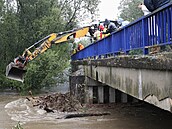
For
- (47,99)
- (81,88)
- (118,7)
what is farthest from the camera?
(118,7)

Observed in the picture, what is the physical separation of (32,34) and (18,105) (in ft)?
37.3

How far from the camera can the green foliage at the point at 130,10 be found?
40.0 meters

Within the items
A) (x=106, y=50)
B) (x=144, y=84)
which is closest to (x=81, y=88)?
(x=106, y=50)

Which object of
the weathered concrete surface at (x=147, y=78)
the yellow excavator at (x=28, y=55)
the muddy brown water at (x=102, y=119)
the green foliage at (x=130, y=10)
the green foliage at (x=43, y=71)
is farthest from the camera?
the green foliage at (x=130, y=10)

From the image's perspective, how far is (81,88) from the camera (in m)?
15.0

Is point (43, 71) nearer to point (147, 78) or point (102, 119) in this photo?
point (102, 119)

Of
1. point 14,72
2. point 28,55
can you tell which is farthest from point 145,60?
point 28,55

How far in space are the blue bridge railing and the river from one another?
2.57 meters

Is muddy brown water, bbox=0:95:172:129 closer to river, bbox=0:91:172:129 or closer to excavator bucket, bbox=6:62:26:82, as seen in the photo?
river, bbox=0:91:172:129

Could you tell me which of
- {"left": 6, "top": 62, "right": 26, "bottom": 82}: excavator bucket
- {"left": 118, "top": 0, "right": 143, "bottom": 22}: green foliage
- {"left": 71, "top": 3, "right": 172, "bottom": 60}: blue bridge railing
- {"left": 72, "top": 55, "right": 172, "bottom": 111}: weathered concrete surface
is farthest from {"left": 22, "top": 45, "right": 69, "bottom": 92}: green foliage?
{"left": 118, "top": 0, "right": 143, "bottom": 22}: green foliage

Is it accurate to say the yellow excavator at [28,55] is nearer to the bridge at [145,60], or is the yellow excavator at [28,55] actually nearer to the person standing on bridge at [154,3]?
the bridge at [145,60]

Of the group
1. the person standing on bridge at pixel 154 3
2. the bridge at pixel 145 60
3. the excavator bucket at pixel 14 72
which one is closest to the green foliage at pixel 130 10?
the excavator bucket at pixel 14 72

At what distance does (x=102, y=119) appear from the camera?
1127cm

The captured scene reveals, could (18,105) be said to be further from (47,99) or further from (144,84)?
(144,84)
